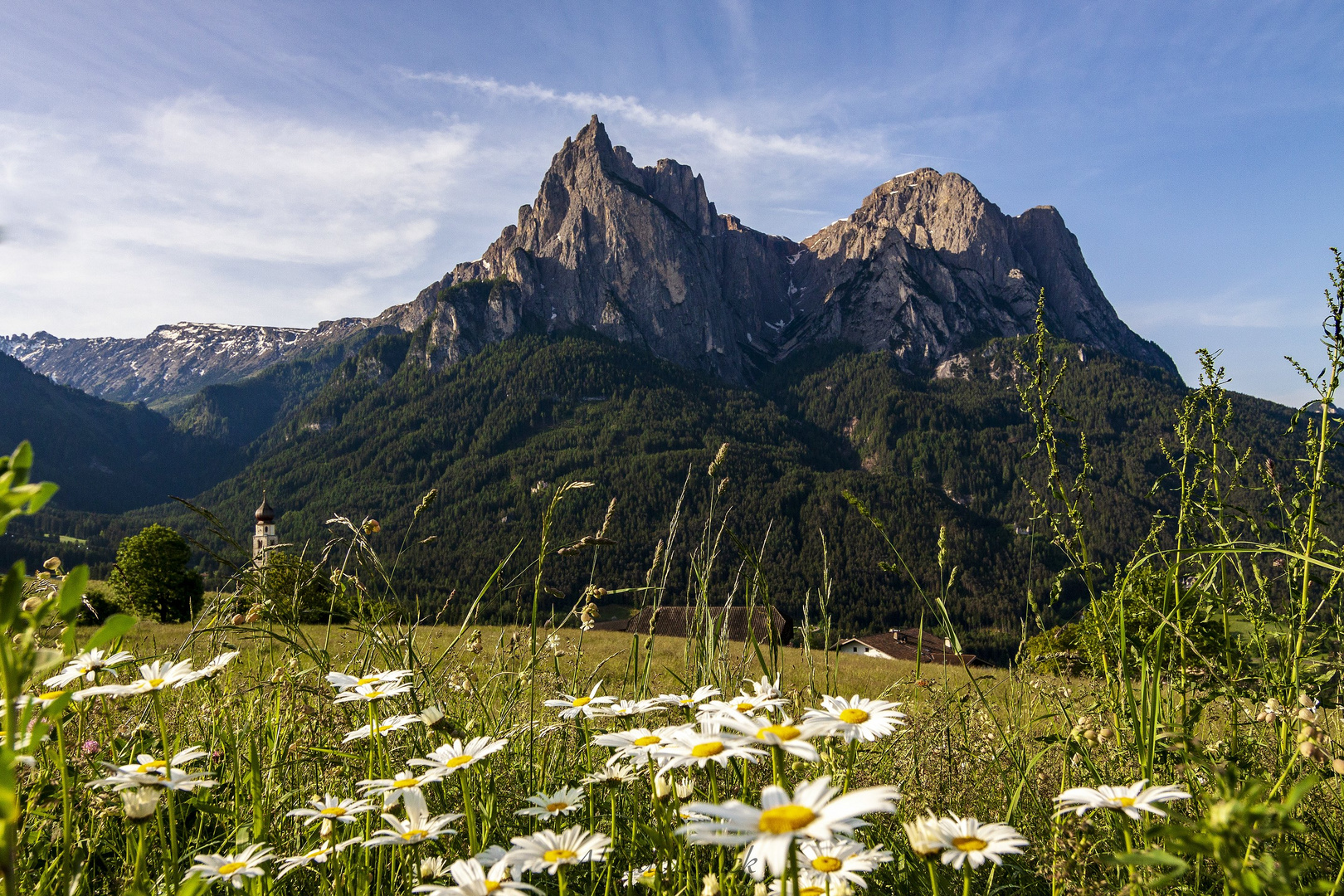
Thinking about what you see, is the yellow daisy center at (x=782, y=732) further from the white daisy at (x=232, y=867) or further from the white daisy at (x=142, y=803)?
the white daisy at (x=142, y=803)

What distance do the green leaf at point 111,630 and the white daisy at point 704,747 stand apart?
29.9 inches

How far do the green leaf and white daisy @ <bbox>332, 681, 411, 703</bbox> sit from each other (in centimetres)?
84

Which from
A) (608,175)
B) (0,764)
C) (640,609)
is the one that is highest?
(608,175)

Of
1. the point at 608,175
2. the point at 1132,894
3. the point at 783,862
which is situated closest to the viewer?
the point at 783,862

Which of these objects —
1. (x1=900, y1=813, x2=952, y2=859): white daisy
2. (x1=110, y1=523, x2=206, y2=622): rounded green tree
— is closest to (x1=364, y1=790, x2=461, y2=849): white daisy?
(x1=900, y1=813, x2=952, y2=859): white daisy

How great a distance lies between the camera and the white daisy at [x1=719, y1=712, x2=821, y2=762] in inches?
39.6

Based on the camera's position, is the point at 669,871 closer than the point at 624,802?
Yes

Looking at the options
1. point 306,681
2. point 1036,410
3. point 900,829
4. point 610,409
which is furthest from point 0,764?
point 610,409

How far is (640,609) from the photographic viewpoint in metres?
3.29

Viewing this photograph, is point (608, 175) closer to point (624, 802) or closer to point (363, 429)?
point (363, 429)

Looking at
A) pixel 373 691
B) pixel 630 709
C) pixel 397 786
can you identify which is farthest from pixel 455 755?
pixel 630 709

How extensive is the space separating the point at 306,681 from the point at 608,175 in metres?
202

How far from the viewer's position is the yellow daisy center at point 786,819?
0.86 metres

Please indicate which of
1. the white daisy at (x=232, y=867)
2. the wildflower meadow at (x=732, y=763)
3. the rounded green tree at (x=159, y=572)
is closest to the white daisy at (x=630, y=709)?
the wildflower meadow at (x=732, y=763)
